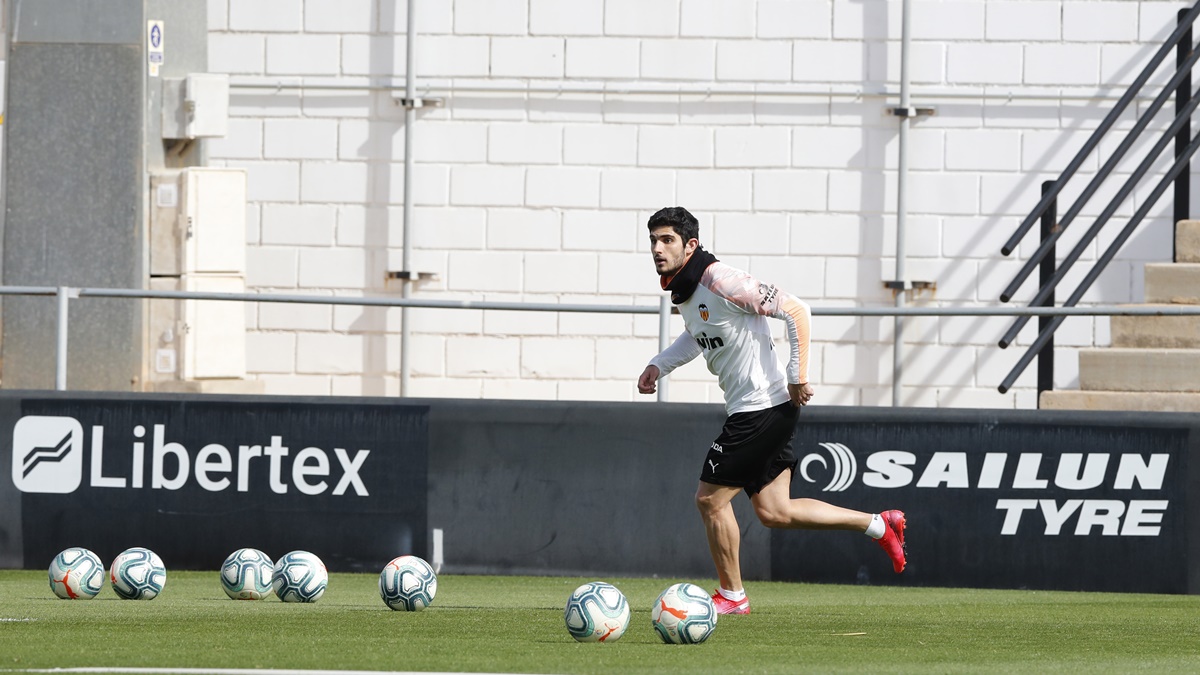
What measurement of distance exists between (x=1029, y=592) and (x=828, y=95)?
5.41 m

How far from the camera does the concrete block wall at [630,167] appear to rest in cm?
1516

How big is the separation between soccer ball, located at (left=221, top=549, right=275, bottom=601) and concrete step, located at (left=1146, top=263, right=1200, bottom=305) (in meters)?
6.90

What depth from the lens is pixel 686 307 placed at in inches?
353

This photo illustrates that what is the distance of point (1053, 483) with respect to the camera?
11.3m

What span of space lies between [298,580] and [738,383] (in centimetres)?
238

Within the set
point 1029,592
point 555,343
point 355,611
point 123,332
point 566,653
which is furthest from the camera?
point 555,343

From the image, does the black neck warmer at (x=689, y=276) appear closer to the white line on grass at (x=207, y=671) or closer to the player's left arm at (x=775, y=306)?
the player's left arm at (x=775, y=306)

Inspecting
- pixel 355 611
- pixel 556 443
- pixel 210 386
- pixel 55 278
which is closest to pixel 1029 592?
pixel 556 443

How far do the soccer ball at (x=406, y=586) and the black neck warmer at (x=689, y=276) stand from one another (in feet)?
5.85

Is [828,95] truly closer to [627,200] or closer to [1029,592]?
[627,200]

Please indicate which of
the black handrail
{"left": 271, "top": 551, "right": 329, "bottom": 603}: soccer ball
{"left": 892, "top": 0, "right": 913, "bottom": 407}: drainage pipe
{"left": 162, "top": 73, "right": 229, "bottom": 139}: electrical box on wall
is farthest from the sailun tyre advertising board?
{"left": 892, "top": 0, "right": 913, "bottom": 407}: drainage pipe

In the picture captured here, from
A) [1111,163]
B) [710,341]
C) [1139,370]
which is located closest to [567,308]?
[710,341]

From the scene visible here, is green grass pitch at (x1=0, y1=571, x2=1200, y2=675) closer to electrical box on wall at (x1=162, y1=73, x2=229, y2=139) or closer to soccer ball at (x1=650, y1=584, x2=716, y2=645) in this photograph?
soccer ball at (x1=650, y1=584, x2=716, y2=645)

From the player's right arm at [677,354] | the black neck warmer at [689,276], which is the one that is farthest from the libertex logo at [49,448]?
the black neck warmer at [689,276]
